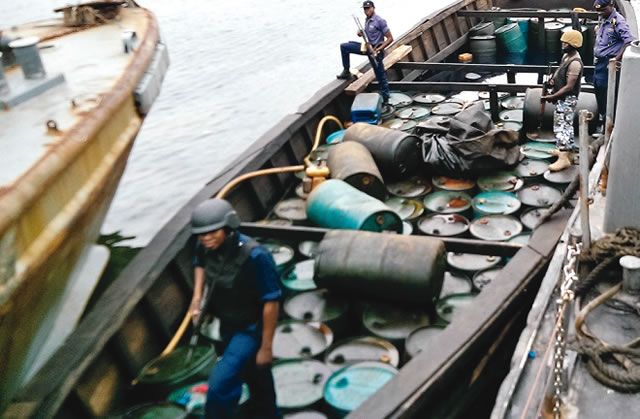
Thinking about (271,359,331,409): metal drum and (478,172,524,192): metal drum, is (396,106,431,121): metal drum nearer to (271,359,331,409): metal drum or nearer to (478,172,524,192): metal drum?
(478,172,524,192): metal drum

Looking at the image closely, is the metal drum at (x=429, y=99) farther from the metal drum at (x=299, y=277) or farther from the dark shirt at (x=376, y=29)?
the metal drum at (x=299, y=277)

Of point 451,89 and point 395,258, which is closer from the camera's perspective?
point 395,258

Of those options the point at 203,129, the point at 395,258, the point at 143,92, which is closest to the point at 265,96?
the point at 203,129

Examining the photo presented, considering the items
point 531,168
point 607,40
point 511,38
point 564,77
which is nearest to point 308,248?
point 531,168

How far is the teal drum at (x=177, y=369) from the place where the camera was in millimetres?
5434

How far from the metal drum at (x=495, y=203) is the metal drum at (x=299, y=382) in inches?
134

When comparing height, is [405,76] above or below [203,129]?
above

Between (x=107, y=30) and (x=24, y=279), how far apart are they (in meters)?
5.24

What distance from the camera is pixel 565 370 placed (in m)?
3.96

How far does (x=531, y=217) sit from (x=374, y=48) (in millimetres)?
5700

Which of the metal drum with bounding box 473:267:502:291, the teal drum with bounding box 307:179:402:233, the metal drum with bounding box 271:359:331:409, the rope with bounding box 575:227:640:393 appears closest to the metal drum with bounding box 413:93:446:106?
the teal drum with bounding box 307:179:402:233

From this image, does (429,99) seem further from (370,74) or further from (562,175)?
(562,175)

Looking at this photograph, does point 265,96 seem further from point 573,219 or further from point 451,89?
point 573,219

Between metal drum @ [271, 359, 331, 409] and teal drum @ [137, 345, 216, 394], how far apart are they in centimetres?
69
